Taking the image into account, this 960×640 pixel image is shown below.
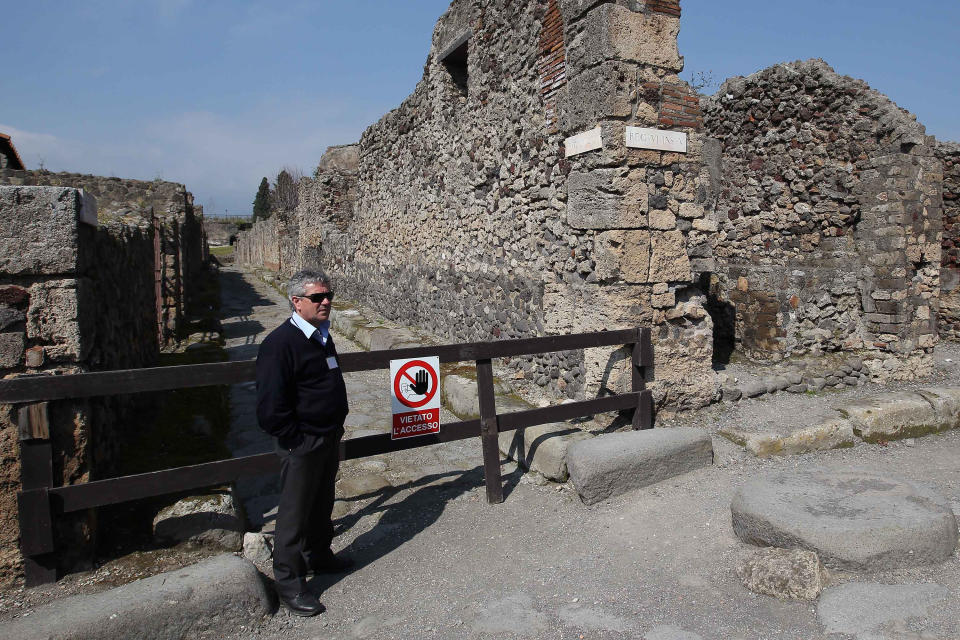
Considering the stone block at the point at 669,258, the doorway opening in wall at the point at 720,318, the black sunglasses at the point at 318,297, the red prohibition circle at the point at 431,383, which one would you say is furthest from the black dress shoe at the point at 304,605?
the doorway opening in wall at the point at 720,318

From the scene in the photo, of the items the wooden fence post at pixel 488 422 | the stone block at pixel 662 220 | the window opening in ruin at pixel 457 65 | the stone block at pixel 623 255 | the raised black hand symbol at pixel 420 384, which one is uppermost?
the window opening in ruin at pixel 457 65

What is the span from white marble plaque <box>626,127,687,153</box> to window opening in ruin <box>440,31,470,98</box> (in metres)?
3.73

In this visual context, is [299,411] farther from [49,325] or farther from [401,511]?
[401,511]

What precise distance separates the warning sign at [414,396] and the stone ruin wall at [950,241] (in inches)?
376

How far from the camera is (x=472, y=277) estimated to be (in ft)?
25.1

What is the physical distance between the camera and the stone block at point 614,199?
16.2 feet

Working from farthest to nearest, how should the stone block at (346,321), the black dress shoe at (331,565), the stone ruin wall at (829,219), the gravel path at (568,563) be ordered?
1. the stone block at (346,321)
2. the stone ruin wall at (829,219)
3. the black dress shoe at (331,565)
4. the gravel path at (568,563)

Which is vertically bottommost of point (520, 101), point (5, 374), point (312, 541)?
point (312, 541)

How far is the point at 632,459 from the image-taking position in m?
4.09

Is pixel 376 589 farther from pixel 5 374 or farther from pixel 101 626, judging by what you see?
pixel 5 374

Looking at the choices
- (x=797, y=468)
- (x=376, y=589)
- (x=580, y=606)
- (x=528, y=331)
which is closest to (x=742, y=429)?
(x=797, y=468)

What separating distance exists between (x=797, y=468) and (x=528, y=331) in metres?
2.83

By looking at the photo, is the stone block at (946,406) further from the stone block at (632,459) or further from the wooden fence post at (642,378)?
the wooden fence post at (642,378)

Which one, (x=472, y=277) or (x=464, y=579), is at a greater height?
(x=472, y=277)
